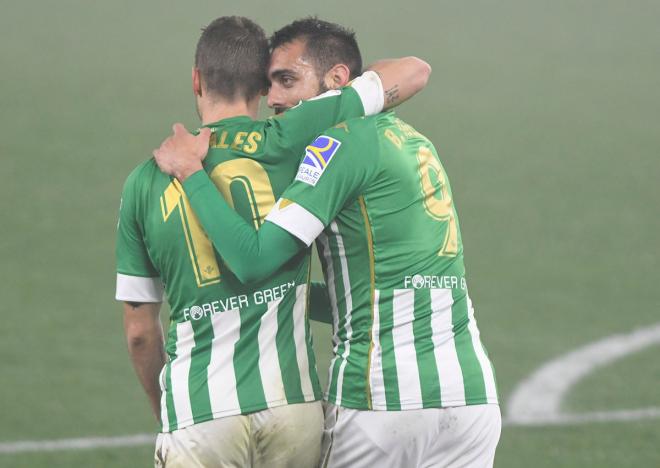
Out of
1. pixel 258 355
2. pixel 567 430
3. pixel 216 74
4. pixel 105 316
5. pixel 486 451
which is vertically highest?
pixel 216 74

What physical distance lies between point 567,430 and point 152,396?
353 cm

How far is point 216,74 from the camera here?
3939 millimetres

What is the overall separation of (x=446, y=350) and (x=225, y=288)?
73 cm

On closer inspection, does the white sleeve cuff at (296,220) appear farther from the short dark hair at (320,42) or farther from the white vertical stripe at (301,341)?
the short dark hair at (320,42)

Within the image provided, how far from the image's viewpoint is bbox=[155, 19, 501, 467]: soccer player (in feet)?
12.6

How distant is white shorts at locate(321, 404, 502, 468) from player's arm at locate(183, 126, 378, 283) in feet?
1.89

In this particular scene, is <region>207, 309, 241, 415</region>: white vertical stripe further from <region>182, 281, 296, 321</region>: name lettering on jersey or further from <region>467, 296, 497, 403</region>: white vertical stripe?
<region>467, 296, 497, 403</region>: white vertical stripe

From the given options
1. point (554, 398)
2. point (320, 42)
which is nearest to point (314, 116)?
point (320, 42)

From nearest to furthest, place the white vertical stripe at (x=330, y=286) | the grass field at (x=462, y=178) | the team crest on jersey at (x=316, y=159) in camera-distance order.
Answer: the team crest on jersey at (x=316, y=159)
the white vertical stripe at (x=330, y=286)
the grass field at (x=462, y=178)

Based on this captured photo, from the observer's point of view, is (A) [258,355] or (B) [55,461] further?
(B) [55,461]

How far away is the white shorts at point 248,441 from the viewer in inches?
149

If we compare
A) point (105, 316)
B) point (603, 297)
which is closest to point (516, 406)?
point (603, 297)

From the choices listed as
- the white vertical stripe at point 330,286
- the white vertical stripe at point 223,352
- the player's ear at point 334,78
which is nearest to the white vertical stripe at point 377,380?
the white vertical stripe at point 330,286

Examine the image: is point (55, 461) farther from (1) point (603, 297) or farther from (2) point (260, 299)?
(1) point (603, 297)
